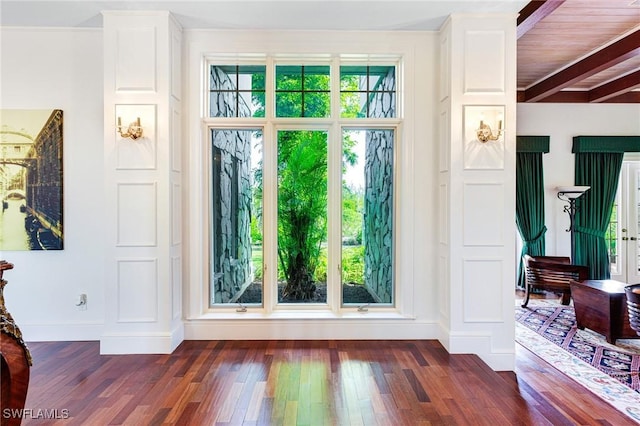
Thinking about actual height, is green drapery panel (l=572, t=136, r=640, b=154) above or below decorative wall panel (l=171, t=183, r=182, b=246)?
above

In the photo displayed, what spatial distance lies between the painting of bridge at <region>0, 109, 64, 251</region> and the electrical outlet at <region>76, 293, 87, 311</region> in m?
0.53

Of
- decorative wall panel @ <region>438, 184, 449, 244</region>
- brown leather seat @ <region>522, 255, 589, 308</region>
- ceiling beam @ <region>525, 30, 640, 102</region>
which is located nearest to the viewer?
decorative wall panel @ <region>438, 184, 449, 244</region>

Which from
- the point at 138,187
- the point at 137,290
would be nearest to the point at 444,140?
the point at 138,187

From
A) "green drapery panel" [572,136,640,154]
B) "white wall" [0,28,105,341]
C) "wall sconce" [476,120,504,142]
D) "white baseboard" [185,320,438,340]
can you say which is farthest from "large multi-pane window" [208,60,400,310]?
"green drapery panel" [572,136,640,154]

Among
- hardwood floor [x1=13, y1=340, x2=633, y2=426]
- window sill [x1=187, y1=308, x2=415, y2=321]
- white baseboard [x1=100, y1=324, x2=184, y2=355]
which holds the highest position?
window sill [x1=187, y1=308, x2=415, y2=321]

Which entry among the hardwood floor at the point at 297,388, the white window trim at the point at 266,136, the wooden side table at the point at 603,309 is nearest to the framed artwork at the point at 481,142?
the white window trim at the point at 266,136

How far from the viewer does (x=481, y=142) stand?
3.40 metres

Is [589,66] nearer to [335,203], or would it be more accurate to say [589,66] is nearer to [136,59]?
[335,203]

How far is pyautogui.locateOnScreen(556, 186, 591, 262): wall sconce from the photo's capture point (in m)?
6.33

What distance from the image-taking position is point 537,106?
6793 mm

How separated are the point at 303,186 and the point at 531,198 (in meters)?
4.83

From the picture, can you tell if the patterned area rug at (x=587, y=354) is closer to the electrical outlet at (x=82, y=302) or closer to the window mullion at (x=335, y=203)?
the window mullion at (x=335, y=203)

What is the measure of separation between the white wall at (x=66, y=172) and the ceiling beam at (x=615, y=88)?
738 centimetres

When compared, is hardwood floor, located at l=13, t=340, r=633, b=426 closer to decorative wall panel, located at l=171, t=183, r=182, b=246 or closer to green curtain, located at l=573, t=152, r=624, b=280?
decorative wall panel, located at l=171, t=183, r=182, b=246
